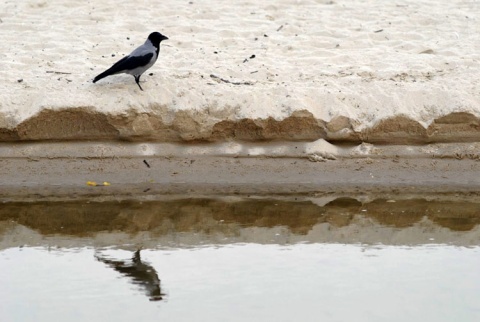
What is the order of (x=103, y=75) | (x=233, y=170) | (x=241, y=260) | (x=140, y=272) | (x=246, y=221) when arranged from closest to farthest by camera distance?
(x=140, y=272)
(x=241, y=260)
(x=246, y=221)
(x=233, y=170)
(x=103, y=75)

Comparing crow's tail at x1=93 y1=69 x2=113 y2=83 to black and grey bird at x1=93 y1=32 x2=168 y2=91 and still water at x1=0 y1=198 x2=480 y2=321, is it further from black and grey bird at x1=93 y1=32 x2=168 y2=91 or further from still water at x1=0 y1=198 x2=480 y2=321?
still water at x1=0 y1=198 x2=480 y2=321

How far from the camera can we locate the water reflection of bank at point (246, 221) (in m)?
6.63

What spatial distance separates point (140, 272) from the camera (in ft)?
19.3

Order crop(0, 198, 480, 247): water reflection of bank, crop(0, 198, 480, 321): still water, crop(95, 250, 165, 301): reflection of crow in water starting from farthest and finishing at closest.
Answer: crop(0, 198, 480, 247): water reflection of bank, crop(95, 250, 165, 301): reflection of crow in water, crop(0, 198, 480, 321): still water

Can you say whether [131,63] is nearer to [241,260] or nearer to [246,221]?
[246,221]

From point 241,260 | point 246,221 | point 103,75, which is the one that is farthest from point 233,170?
point 241,260

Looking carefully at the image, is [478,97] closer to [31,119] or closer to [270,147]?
[270,147]

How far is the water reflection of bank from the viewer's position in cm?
663

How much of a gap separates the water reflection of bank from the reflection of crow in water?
0.38 meters

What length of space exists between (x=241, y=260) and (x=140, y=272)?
693mm

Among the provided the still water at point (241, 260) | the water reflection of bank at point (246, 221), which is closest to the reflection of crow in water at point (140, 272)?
the still water at point (241, 260)

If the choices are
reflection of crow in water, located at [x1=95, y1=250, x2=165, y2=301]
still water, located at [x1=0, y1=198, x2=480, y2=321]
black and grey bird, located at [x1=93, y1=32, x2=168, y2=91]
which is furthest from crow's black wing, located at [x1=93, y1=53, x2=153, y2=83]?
reflection of crow in water, located at [x1=95, y1=250, x2=165, y2=301]

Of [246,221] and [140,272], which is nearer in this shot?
[140,272]

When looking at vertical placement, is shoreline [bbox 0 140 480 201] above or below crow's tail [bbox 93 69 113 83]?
below
